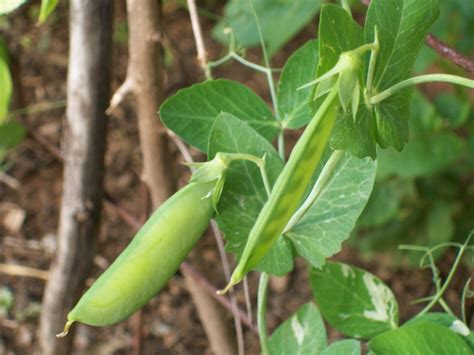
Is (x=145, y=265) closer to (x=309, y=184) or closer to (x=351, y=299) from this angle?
(x=309, y=184)

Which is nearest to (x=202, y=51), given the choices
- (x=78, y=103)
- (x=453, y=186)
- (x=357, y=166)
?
(x=78, y=103)

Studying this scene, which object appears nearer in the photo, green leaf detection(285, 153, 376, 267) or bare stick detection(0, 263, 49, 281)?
green leaf detection(285, 153, 376, 267)

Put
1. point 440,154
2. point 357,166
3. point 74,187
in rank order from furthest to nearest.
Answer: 1. point 440,154
2. point 74,187
3. point 357,166

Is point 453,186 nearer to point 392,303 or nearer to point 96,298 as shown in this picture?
point 392,303

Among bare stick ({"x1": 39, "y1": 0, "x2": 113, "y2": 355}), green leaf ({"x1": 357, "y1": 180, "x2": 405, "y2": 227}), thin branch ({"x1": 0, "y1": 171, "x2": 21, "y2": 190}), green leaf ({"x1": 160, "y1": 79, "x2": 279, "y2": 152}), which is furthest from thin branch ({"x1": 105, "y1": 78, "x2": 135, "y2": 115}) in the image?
thin branch ({"x1": 0, "y1": 171, "x2": 21, "y2": 190})

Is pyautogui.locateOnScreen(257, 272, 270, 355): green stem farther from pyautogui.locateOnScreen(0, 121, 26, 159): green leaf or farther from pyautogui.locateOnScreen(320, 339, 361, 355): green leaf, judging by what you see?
pyautogui.locateOnScreen(0, 121, 26, 159): green leaf

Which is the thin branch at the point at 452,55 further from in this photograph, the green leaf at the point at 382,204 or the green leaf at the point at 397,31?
the green leaf at the point at 382,204
